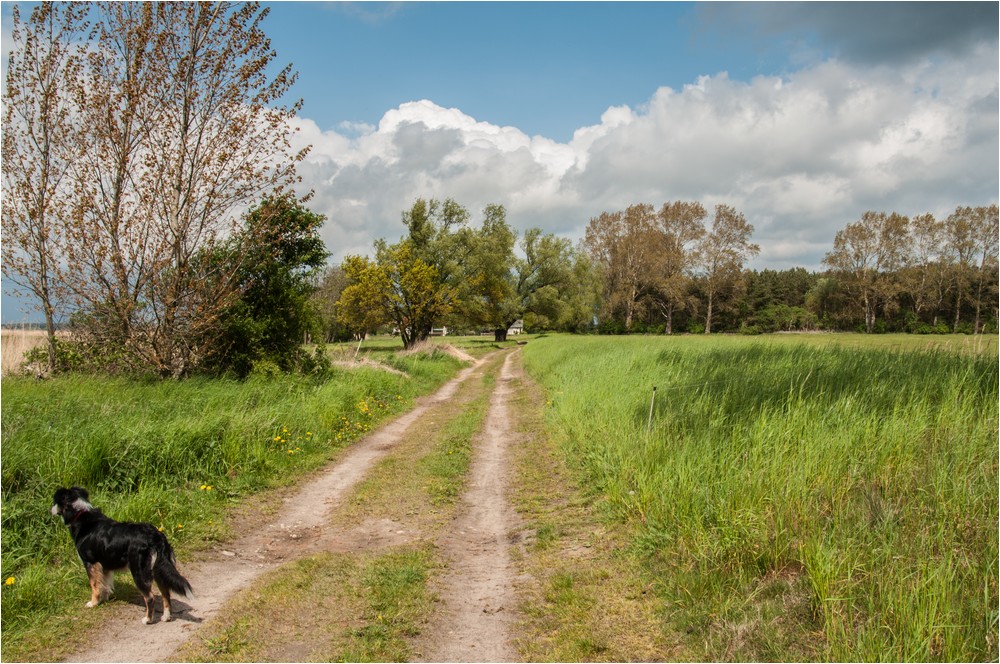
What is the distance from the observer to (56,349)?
1187cm

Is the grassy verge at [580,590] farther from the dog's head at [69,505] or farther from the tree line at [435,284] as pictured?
the tree line at [435,284]

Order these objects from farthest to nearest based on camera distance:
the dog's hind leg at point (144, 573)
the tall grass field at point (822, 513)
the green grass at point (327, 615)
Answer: the dog's hind leg at point (144, 573) → the green grass at point (327, 615) → the tall grass field at point (822, 513)

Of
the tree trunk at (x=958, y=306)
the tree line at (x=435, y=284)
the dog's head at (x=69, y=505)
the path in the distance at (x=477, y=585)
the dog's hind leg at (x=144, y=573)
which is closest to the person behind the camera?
the path in the distance at (x=477, y=585)

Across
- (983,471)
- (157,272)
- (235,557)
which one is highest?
(157,272)

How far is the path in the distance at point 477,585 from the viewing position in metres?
4.10

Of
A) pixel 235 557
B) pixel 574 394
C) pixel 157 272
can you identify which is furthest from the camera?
pixel 574 394

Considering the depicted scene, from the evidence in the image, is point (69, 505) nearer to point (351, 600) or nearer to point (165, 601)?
point (165, 601)

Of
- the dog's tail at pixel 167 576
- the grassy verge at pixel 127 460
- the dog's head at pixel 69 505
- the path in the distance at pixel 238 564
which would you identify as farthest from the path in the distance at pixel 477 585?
the dog's head at pixel 69 505

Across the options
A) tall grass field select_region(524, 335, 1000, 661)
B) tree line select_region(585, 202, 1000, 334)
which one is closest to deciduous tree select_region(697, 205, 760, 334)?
tree line select_region(585, 202, 1000, 334)

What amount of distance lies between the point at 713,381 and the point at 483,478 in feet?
14.3

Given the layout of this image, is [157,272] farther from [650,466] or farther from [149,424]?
[650,466]

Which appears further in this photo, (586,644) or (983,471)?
(983,471)

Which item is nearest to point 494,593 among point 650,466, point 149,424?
point 650,466

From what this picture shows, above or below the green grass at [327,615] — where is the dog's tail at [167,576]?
above
